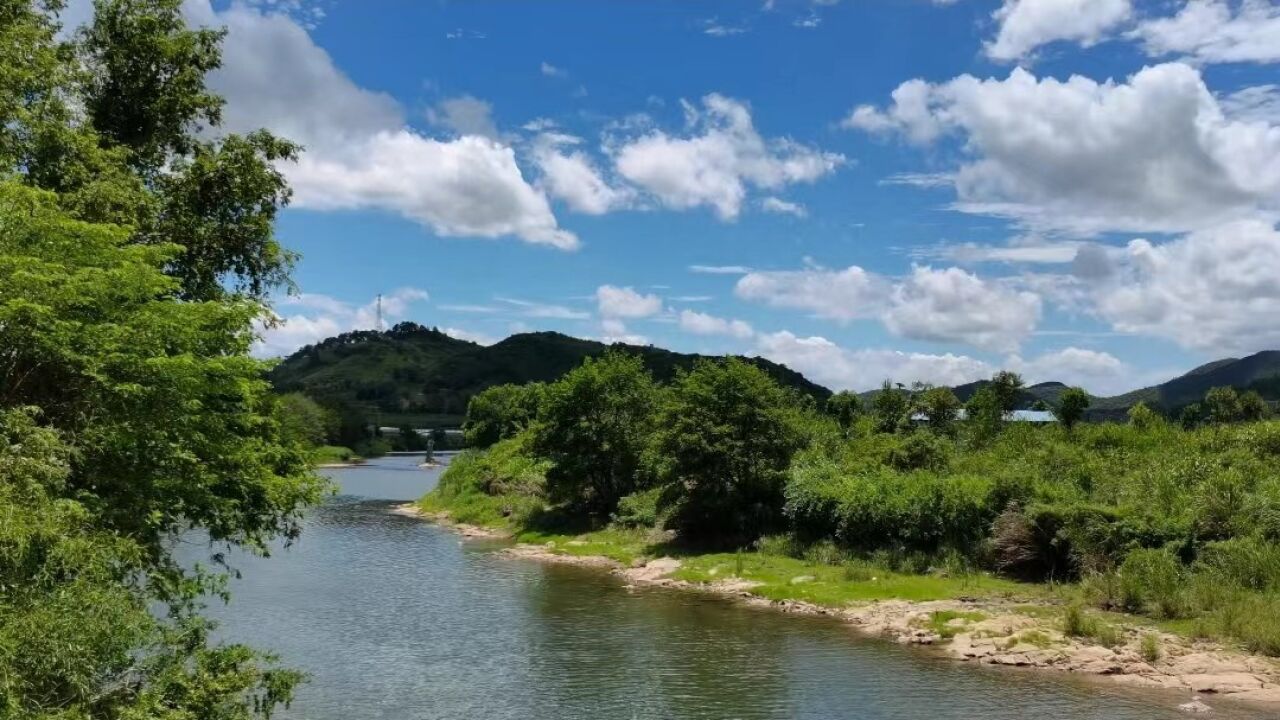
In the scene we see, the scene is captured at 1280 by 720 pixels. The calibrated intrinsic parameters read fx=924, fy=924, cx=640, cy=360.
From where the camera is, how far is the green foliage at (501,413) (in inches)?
5108

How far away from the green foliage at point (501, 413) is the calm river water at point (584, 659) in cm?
7337

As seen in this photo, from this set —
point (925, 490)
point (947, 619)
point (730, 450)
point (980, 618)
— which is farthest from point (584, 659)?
point (730, 450)

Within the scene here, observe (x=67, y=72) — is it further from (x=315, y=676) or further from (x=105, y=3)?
(x=315, y=676)

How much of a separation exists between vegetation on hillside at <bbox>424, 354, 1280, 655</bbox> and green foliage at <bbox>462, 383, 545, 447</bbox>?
40.0 meters

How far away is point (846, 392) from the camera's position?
100875 mm

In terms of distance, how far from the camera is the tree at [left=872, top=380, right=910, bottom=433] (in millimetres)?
81750

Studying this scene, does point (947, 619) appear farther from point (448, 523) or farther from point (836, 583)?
A: point (448, 523)

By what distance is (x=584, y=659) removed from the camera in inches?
1403

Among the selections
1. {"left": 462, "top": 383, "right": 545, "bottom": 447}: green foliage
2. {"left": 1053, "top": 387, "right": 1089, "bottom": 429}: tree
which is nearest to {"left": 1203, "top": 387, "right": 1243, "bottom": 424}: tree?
{"left": 1053, "top": 387, "right": 1089, "bottom": 429}: tree

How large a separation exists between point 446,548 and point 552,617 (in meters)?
27.7

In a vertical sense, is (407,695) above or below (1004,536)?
below

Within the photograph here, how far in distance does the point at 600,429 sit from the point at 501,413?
6800cm

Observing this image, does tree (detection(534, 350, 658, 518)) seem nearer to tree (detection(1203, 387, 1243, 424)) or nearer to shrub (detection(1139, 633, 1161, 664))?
shrub (detection(1139, 633, 1161, 664))

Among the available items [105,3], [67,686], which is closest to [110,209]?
[105,3]
